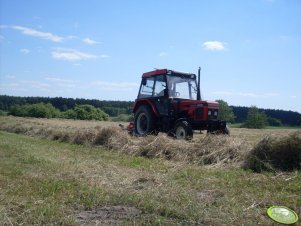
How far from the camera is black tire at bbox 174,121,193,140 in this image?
10.9 m

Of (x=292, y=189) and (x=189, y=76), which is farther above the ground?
(x=189, y=76)

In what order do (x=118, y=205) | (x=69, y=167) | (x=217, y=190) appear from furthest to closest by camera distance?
(x=69, y=167), (x=217, y=190), (x=118, y=205)

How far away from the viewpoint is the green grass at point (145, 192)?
165 inches

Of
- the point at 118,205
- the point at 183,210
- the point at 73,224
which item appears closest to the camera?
the point at 73,224

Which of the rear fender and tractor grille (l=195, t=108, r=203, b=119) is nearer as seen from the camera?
tractor grille (l=195, t=108, r=203, b=119)

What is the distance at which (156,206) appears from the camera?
14.8 ft

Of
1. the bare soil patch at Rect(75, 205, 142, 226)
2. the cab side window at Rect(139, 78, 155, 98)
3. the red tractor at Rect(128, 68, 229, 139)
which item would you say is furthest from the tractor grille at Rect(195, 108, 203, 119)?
the bare soil patch at Rect(75, 205, 142, 226)

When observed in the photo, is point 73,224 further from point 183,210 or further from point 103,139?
point 103,139

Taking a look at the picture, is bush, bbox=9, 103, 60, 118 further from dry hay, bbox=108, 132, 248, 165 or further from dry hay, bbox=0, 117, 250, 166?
dry hay, bbox=108, 132, 248, 165

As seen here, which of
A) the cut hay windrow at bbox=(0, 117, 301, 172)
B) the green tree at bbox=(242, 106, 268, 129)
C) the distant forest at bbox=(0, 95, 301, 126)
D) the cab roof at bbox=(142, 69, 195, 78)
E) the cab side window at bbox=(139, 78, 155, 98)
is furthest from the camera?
the distant forest at bbox=(0, 95, 301, 126)

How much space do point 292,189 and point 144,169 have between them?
3.03 metres

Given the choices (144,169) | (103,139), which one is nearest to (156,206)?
(144,169)

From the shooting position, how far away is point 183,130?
1120 centimetres

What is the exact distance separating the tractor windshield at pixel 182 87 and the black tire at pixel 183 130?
1.40 m
